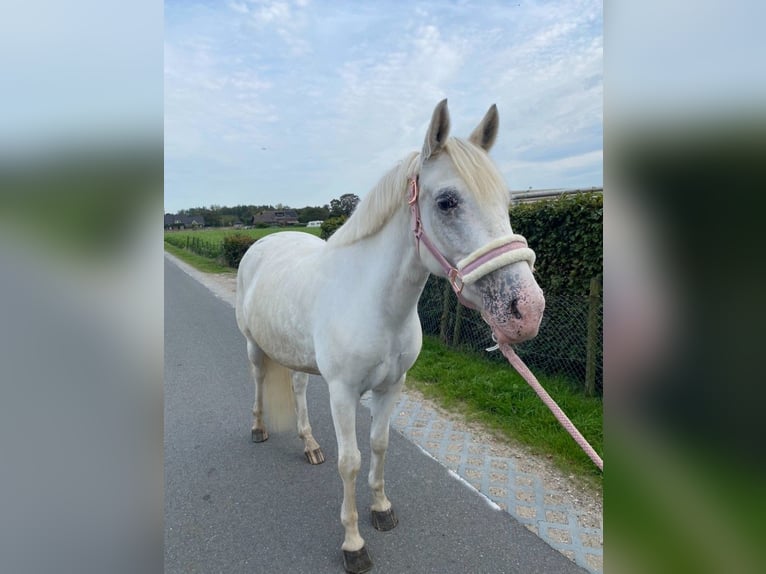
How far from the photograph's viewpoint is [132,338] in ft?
1.94

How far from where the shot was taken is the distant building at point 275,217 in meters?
31.6

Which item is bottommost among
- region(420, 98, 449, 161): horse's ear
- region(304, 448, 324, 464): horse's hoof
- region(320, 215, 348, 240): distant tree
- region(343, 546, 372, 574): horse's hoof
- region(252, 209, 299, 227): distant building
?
region(343, 546, 372, 574): horse's hoof

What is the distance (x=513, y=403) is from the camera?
3.97m

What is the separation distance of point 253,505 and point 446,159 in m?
2.47

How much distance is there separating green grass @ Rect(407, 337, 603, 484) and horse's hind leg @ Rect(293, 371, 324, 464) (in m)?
1.39

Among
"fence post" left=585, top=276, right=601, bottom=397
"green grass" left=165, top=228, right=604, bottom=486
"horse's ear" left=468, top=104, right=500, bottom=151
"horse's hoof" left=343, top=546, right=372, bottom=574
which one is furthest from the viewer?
"fence post" left=585, top=276, right=601, bottom=397

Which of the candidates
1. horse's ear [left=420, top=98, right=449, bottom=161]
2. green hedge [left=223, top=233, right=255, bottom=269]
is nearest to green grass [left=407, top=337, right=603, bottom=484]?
horse's ear [left=420, top=98, right=449, bottom=161]

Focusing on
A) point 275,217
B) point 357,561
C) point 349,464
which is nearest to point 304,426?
point 349,464

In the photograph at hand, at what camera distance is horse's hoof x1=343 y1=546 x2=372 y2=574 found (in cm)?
220

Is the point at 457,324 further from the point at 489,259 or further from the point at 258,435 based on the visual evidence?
the point at 489,259

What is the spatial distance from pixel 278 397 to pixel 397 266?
81.4 inches

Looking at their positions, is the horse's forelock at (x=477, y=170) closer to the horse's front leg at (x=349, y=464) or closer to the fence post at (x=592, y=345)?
the horse's front leg at (x=349, y=464)

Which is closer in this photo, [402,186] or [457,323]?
[402,186]

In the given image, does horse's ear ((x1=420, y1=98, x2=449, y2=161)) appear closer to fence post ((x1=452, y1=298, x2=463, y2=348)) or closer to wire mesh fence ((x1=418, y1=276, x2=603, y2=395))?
wire mesh fence ((x1=418, y1=276, x2=603, y2=395))
